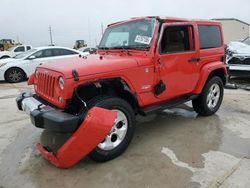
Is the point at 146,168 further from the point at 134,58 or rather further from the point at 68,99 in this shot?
the point at 134,58

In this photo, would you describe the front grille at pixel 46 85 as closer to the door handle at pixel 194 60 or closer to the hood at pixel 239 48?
the door handle at pixel 194 60

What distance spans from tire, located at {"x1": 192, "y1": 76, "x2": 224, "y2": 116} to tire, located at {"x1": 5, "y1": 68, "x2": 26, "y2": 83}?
8.00 metres

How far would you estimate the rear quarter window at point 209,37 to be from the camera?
506 cm

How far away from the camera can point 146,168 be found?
353 cm

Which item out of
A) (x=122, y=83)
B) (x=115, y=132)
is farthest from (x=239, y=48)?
(x=115, y=132)

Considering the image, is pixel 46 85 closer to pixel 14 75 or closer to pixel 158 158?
pixel 158 158

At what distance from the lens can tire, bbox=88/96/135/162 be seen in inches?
139

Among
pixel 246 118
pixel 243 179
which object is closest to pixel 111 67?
pixel 243 179

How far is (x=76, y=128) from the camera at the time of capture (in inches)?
128

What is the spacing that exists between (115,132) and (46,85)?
1.21 metres

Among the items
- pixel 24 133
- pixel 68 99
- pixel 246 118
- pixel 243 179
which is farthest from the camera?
pixel 246 118

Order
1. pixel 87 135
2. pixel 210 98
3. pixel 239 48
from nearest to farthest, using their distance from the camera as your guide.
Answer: pixel 87 135 → pixel 210 98 → pixel 239 48

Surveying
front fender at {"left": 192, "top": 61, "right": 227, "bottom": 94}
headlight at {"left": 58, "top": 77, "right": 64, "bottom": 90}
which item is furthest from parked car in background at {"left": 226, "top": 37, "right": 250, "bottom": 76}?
headlight at {"left": 58, "top": 77, "right": 64, "bottom": 90}

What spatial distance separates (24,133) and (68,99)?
1.92 meters
